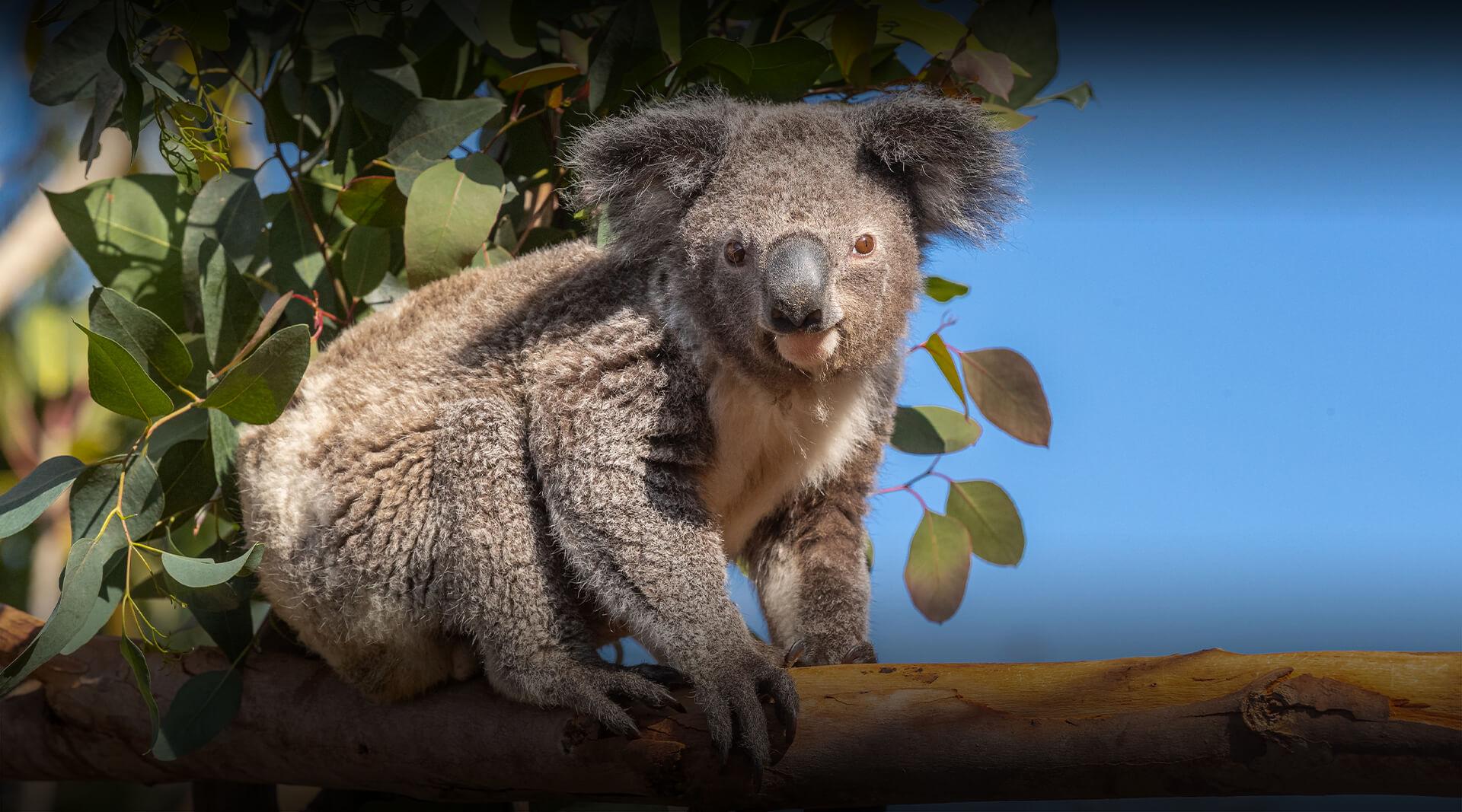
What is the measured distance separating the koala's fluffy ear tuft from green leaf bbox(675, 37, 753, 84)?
0.40 feet

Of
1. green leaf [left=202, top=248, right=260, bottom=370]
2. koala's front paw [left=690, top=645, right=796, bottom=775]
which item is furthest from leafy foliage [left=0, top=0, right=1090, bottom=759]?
koala's front paw [left=690, top=645, right=796, bottom=775]

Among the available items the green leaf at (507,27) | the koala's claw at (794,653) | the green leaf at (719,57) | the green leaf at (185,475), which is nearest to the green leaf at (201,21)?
the green leaf at (507,27)

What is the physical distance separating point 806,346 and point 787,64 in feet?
2.62

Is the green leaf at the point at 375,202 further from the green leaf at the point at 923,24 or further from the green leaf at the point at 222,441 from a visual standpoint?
the green leaf at the point at 923,24

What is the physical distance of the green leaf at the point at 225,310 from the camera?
227 centimetres

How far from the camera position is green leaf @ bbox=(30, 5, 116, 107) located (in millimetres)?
2100

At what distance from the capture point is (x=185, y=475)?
2.26m

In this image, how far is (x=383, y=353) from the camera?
2336 millimetres

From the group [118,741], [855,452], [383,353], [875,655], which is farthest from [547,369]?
[118,741]

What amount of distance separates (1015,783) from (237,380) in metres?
1.42

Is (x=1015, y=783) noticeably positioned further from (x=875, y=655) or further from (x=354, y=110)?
(x=354, y=110)

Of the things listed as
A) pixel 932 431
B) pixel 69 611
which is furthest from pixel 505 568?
pixel 932 431

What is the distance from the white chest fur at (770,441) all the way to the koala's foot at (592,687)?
0.38 meters

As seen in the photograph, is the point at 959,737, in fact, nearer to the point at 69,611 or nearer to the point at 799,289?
the point at 799,289
